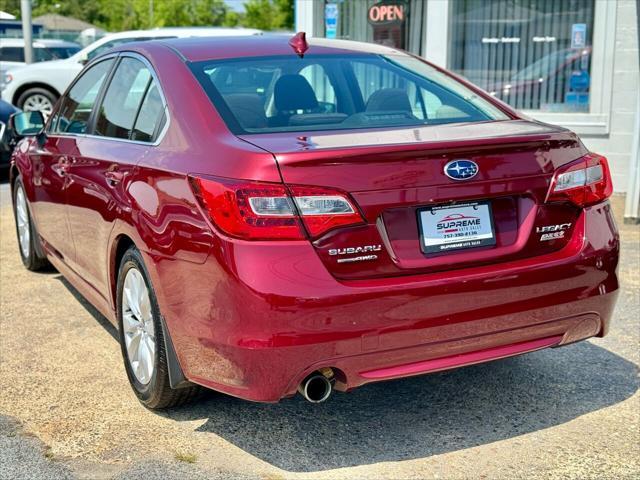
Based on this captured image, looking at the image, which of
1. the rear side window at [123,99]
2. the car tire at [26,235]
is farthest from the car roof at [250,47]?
the car tire at [26,235]

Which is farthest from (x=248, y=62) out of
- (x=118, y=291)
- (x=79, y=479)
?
(x=79, y=479)

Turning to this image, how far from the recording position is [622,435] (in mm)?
3781

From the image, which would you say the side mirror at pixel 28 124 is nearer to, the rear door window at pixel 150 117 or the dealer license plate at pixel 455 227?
the rear door window at pixel 150 117

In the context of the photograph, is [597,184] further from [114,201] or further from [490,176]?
[114,201]

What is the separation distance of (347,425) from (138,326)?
102cm

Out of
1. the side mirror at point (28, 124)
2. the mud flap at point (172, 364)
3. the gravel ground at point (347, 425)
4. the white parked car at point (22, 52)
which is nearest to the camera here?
the gravel ground at point (347, 425)

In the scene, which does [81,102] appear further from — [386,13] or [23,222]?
[386,13]

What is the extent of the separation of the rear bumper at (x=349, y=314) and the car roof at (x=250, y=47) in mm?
1157

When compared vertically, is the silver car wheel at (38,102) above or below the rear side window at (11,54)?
below

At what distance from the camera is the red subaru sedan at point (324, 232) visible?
319 centimetres

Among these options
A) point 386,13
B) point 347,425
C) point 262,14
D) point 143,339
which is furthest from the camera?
point 262,14

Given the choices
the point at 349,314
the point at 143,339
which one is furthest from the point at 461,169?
the point at 143,339

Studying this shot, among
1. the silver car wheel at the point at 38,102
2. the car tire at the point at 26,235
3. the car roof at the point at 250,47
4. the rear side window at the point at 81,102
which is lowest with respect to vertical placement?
the car tire at the point at 26,235

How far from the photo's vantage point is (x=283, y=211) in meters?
3.17
